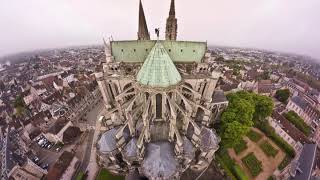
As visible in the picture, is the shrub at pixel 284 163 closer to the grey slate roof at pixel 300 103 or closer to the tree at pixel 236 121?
the tree at pixel 236 121

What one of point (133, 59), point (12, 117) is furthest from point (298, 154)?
point (12, 117)

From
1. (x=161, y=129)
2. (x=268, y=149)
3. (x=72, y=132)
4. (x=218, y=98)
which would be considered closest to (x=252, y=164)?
(x=268, y=149)

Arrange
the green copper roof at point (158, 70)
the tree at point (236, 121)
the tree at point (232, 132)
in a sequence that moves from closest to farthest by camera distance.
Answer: the green copper roof at point (158, 70), the tree at point (232, 132), the tree at point (236, 121)

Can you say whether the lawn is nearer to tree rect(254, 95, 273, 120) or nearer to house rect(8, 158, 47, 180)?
tree rect(254, 95, 273, 120)

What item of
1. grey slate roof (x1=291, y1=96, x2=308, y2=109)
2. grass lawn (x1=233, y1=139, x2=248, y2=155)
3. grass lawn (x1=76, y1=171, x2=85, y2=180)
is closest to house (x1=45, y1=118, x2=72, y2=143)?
grass lawn (x1=76, y1=171, x2=85, y2=180)

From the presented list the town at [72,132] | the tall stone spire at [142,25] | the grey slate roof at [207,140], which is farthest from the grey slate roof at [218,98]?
the tall stone spire at [142,25]

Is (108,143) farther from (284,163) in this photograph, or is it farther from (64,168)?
(284,163)

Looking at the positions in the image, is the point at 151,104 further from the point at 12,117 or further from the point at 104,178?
the point at 12,117
